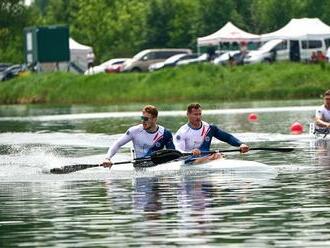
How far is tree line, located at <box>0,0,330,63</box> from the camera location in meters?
107

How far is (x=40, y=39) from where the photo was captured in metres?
99.9

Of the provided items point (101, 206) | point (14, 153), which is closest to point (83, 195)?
point (101, 206)

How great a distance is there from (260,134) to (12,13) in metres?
77.0

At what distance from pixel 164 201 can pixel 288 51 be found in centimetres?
6511

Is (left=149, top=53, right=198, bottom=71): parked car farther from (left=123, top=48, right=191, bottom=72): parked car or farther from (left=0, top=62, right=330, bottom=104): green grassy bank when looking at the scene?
(left=0, top=62, right=330, bottom=104): green grassy bank

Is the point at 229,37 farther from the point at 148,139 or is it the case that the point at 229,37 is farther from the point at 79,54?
the point at 148,139

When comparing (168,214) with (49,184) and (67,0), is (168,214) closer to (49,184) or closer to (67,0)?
(49,184)

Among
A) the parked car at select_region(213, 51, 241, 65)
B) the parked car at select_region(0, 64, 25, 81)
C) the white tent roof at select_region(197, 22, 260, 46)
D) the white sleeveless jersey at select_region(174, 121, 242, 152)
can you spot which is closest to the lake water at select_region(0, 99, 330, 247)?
the white sleeveless jersey at select_region(174, 121, 242, 152)

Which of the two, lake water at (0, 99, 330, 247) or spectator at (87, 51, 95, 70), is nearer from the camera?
lake water at (0, 99, 330, 247)

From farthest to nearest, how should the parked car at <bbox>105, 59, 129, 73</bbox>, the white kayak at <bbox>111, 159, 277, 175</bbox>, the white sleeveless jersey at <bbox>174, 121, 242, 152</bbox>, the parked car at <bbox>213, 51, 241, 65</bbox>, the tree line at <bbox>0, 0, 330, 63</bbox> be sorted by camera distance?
the tree line at <bbox>0, 0, 330, 63</bbox>
the parked car at <bbox>105, 59, 129, 73</bbox>
the parked car at <bbox>213, 51, 241, 65</bbox>
the white sleeveless jersey at <bbox>174, 121, 242, 152</bbox>
the white kayak at <bbox>111, 159, 277, 175</bbox>

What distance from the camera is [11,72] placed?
104312mm

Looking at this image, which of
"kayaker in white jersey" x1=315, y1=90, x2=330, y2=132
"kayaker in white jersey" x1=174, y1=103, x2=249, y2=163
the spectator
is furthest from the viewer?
the spectator

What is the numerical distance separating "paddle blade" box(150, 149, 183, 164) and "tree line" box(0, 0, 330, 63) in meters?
78.8

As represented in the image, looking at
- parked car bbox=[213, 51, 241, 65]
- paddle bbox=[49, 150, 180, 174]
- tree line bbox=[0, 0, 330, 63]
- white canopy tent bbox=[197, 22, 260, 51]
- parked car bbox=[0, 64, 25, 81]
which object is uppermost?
tree line bbox=[0, 0, 330, 63]
